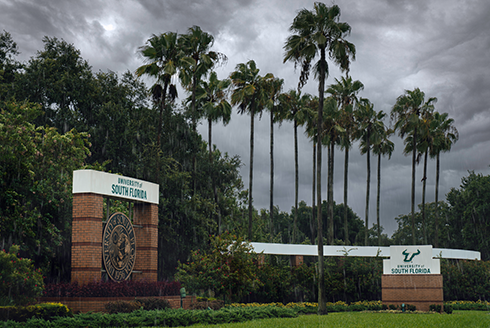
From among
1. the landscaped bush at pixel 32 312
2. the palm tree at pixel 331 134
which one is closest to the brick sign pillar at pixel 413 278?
the palm tree at pixel 331 134

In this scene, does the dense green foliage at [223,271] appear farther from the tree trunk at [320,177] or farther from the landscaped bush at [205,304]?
the tree trunk at [320,177]

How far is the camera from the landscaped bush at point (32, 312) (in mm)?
14625

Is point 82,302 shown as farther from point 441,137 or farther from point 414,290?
point 441,137

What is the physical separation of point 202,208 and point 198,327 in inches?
830

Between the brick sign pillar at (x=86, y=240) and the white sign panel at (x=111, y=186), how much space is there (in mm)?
322

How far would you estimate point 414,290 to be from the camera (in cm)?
Answer: 3125

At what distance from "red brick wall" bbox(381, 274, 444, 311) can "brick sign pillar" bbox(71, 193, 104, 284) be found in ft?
65.2

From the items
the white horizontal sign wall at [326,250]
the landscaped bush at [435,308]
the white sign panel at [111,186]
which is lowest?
the landscaped bush at [435,308]

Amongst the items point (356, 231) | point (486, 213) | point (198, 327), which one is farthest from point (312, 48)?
point (356, 231)

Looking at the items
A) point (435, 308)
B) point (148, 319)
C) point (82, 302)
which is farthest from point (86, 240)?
point (435, 308)

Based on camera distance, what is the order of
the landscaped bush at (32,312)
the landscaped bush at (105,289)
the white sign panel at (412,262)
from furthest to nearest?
1. the white sign panel at (412,262)
2. the landscaped bush at (105,289)
3. the landscaped bush at (32,312)

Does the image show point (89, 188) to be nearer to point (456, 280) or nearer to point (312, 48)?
point (312, 48)

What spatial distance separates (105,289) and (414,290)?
2042 centimetres

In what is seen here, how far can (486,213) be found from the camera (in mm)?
59719
